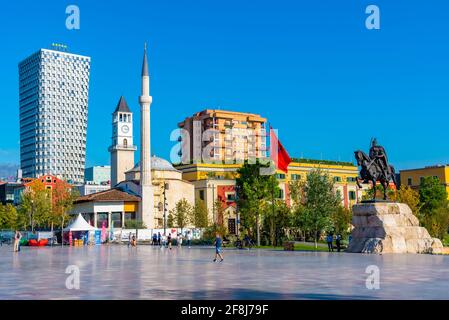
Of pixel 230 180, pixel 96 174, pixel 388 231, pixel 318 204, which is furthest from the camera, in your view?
pixel 96 174

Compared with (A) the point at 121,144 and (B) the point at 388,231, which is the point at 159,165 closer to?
(A) the point at 121,144

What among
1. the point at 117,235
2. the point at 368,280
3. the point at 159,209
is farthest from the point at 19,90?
the point at 368,280

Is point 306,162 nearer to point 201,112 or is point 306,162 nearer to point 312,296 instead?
point 201,112

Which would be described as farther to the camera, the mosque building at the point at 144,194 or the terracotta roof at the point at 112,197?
the mosque building at the point at 144,194

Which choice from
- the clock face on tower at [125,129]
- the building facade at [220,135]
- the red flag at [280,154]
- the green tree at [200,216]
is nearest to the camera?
the red flag at [280,154]

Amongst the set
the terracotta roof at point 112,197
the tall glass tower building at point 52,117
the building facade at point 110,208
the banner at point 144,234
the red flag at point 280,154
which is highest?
the tall glass tower building at point 52,117

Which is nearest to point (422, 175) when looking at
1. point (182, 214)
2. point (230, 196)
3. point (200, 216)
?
point (230, 196)

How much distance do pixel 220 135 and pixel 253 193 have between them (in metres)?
61.2

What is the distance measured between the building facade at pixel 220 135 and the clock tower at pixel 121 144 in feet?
42.2

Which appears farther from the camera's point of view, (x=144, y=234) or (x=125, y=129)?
(x=125, y=129)

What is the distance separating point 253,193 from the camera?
52.2 meters

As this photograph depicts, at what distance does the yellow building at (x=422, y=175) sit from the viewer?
90.2 meters

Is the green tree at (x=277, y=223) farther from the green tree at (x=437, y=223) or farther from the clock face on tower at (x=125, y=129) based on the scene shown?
the clock face on tower at (x=125, y=129)

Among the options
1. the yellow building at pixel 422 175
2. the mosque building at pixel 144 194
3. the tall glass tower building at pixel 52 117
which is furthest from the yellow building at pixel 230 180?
the tall glass tower building at pixel 52 117
